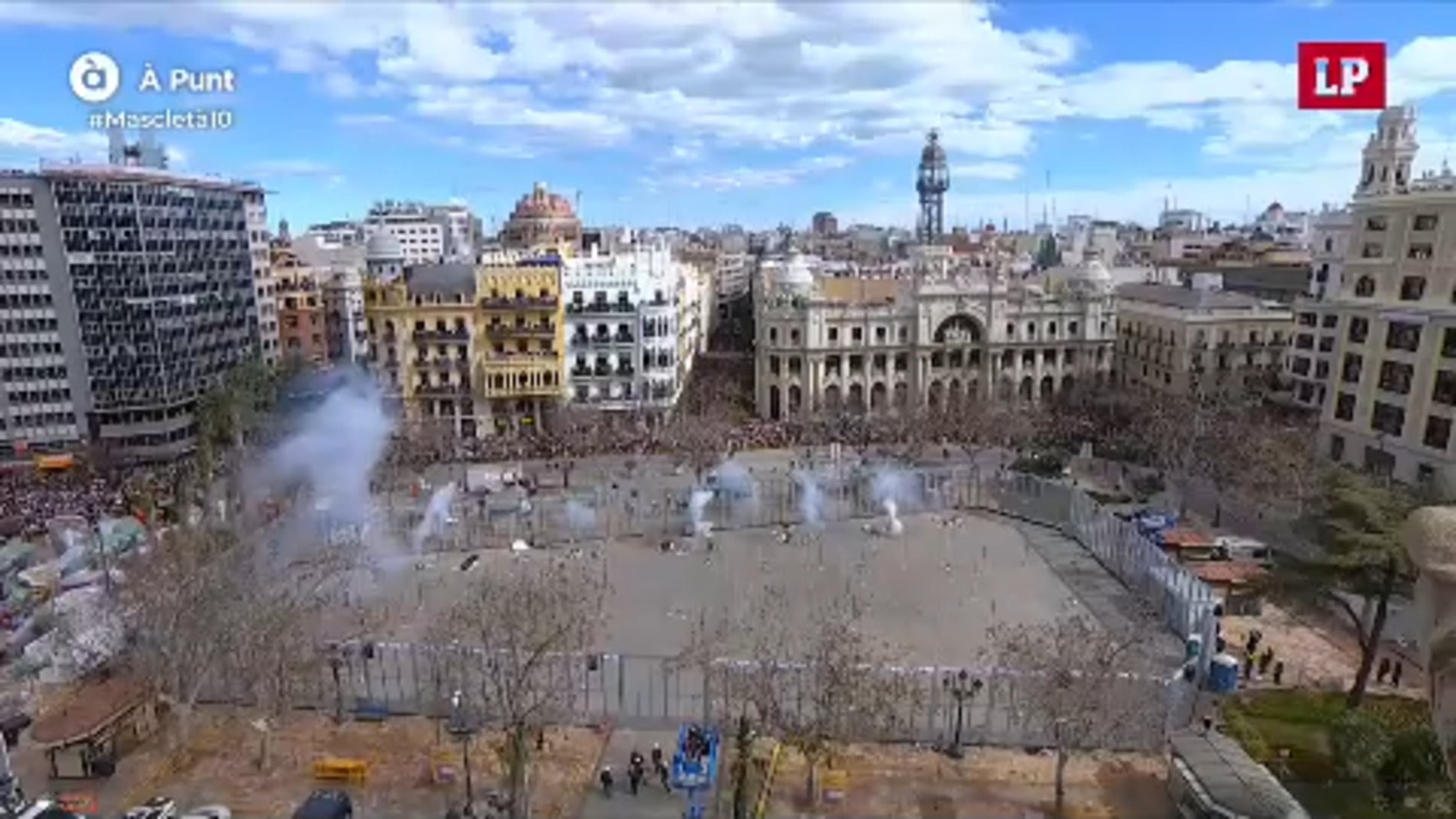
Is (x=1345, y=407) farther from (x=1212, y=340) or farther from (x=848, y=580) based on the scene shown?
(x=848, y=580)

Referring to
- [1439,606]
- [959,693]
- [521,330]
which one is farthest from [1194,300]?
[1439,606]

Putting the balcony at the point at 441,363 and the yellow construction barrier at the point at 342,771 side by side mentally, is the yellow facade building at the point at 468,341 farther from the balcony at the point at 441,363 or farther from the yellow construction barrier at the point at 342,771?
the yellow construction barrier at the point at 342,771

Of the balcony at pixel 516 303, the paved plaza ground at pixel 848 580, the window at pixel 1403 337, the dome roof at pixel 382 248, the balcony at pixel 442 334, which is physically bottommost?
the paved plaza ground at pixel 848 580

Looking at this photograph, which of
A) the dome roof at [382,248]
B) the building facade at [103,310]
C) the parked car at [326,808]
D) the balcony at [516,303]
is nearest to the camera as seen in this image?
the parked car at [326,808]

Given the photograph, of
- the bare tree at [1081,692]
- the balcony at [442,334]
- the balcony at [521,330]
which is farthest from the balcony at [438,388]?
the bare tree at [1081,692]

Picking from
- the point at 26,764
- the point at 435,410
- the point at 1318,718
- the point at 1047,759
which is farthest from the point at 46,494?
the point at 1318,718
